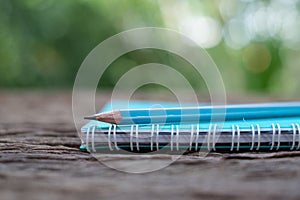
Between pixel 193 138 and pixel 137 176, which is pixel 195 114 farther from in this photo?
Result: pixel 137 176

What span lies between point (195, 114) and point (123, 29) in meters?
1.78

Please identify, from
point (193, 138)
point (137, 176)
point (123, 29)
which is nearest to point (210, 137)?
point (193, 138)

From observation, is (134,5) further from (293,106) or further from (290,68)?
(293,106)

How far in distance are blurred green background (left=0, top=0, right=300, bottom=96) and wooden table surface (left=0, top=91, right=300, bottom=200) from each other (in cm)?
172

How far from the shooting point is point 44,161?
0.47 m

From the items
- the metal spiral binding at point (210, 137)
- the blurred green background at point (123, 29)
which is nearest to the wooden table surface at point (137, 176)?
the metal spiral binding at point (210, 137)

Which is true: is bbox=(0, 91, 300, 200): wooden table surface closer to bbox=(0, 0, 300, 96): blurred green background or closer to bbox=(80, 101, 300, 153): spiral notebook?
bbox=(80, 101, 300, 153): spiral notebook

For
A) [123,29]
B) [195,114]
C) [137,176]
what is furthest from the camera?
[123,29]

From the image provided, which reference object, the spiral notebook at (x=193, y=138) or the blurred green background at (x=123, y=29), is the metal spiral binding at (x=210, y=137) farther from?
the blurred green background at (x=123, y=29)

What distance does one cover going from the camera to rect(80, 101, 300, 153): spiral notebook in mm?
498

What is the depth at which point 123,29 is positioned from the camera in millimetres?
2271

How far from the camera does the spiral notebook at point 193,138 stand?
0.50 meters

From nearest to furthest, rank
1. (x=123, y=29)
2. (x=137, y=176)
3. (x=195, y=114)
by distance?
(x=137, y=176) < (x=195, y=114) < (x=123, y=29)

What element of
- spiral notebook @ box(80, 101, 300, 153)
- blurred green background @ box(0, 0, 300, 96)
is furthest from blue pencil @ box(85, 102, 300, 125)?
blurred green background @ box(0, 0, 300, 96)
